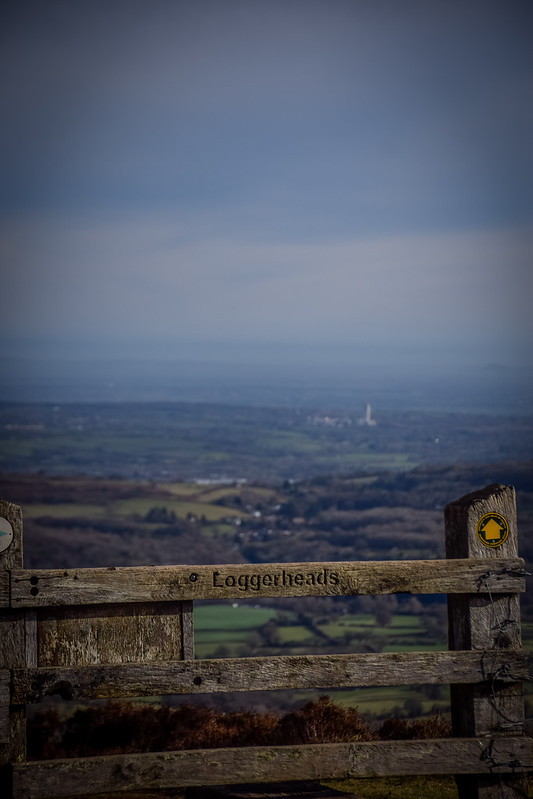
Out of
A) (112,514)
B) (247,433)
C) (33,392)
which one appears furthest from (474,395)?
(33,392)

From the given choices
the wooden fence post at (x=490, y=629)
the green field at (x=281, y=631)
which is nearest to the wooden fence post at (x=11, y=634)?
the wooden fence post at (x=490, y=629)

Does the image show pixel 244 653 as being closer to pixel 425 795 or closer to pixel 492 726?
pixel 425 795

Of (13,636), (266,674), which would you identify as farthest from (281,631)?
(13,636)

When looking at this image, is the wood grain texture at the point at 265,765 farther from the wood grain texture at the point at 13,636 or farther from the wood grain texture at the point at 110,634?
the wood grain texture at the point at 110,634

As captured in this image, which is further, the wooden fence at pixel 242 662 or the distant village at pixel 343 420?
the distant village at pixel 343 420

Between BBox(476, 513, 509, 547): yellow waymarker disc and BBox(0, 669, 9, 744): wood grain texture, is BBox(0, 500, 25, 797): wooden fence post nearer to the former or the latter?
BBox(0, 669, 9, 744): wood grain texture

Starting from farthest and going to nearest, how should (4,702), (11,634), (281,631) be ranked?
(281,631) → (11,634) → (4,702)

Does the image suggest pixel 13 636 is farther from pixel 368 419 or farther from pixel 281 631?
pixel 368 419
